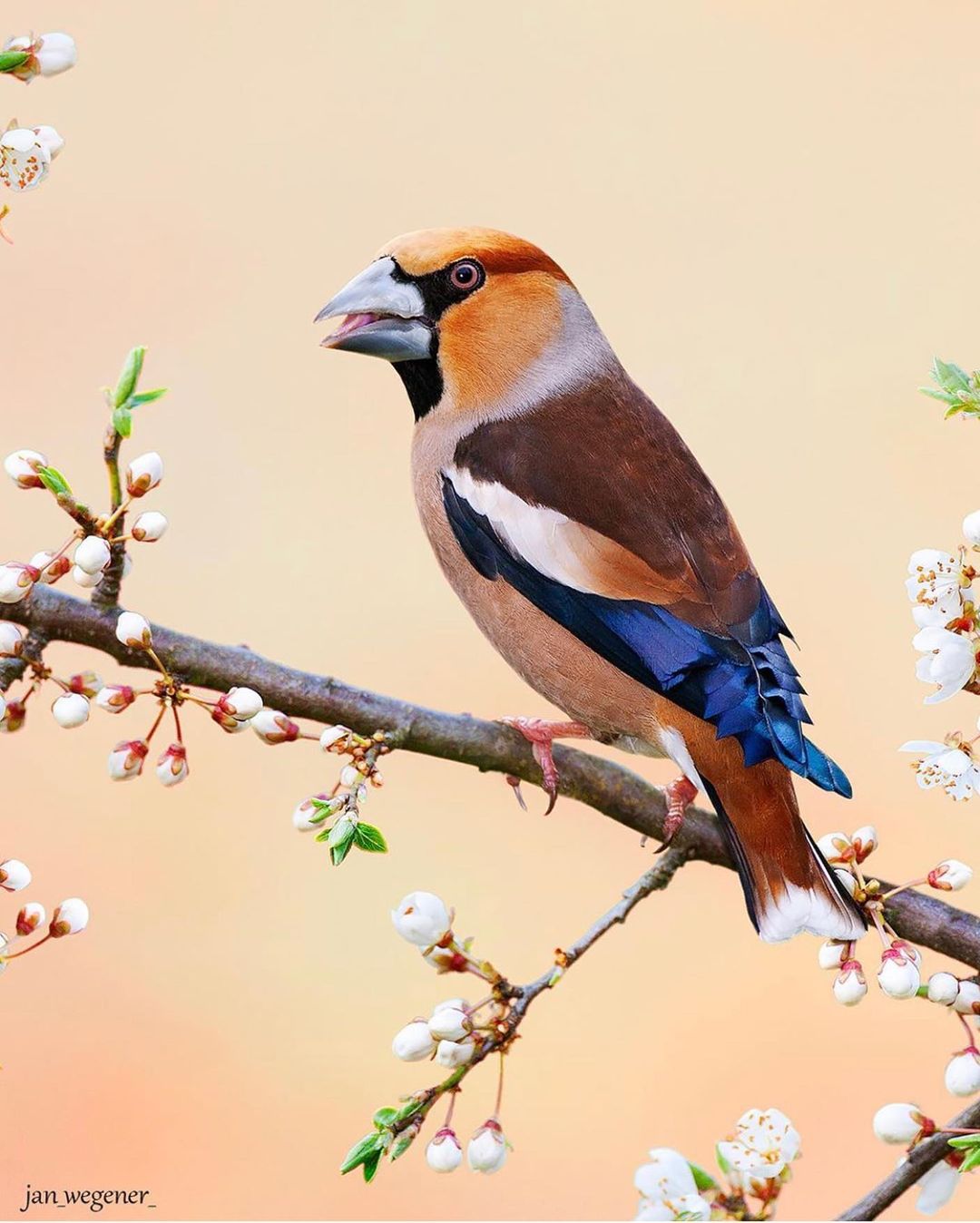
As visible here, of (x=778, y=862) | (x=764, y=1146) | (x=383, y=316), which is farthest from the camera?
(x=383, y=316)

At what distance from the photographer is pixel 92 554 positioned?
1.04 m

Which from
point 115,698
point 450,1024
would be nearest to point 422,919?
point 450,1024

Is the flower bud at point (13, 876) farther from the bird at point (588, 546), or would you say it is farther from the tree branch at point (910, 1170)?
the tree branch at point (910, 1170)

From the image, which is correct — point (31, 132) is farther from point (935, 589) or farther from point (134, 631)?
point (935, 589)

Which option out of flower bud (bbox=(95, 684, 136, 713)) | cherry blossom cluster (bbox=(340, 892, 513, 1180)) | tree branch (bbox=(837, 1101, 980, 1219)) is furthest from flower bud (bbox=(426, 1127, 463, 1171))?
flower bud (bbox=(95, 684, 136, 713))

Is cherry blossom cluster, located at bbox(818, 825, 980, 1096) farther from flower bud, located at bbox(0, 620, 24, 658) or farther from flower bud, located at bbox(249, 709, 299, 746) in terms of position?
flower bud, located at bbox(0, 620, 24, 658)

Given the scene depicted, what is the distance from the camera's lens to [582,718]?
4.76 ft

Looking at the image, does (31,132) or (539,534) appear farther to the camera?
(539,534)

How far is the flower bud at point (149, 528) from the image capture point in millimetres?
1031

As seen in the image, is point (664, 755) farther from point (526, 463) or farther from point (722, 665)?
point (526, 463)

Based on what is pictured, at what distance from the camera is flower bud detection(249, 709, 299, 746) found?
3.49 ft

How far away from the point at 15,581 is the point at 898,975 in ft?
2.37

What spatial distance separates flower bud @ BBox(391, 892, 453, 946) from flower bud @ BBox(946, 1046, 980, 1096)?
40 centimetres

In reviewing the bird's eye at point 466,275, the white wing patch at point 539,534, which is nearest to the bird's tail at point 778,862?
the white wing patch at point 539,534
